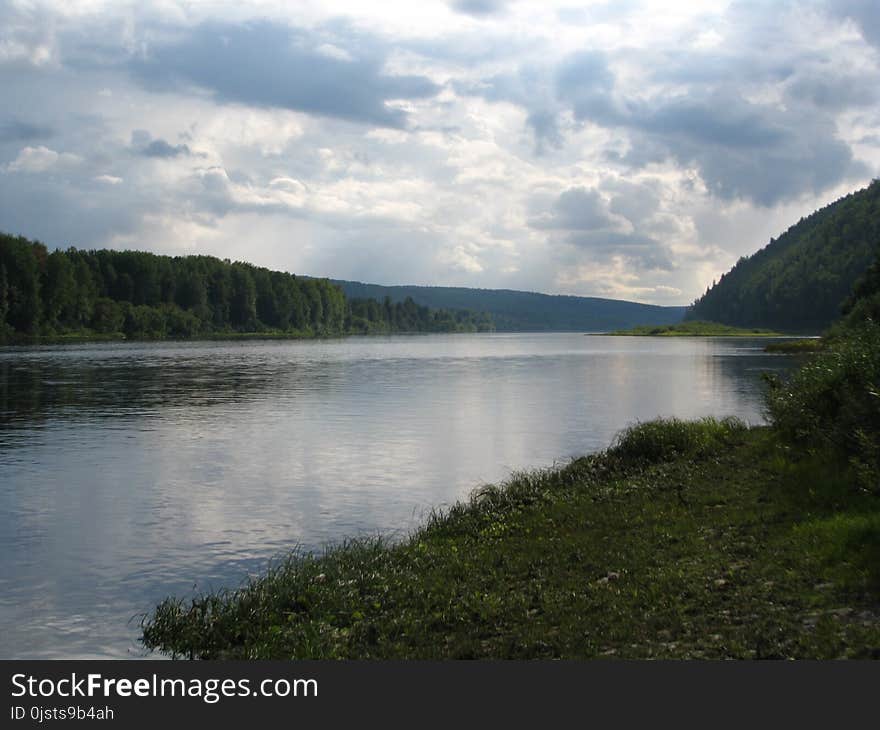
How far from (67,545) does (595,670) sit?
14.7 metres

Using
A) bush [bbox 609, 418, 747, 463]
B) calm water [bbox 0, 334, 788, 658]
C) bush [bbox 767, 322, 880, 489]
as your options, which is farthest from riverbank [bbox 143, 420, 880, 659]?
bush [bbox 609, 418, 747, 463]

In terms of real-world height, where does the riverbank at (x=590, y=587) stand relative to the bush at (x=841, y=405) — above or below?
below

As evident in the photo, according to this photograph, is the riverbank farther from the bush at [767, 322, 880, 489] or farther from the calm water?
the calm water

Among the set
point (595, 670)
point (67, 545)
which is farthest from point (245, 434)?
point (595, 670)

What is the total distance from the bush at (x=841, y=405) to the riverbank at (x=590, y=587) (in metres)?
0.78

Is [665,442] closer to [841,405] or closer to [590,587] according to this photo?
[841,405]

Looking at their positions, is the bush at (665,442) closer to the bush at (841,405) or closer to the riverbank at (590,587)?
the bush at (841,405)

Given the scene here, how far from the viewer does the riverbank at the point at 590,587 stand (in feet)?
38.1

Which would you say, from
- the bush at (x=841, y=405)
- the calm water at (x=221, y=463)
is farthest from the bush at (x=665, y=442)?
the calm water at (x=221, y=463)

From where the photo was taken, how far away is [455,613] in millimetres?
13148

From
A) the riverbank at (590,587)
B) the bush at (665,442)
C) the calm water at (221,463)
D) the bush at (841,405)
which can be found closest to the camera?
the riverbank at (590,587)

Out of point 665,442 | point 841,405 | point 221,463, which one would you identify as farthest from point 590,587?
point 221,463

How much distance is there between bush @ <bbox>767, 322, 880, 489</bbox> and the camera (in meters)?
18.9

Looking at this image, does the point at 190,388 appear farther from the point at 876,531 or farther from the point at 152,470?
the point at 876,531
